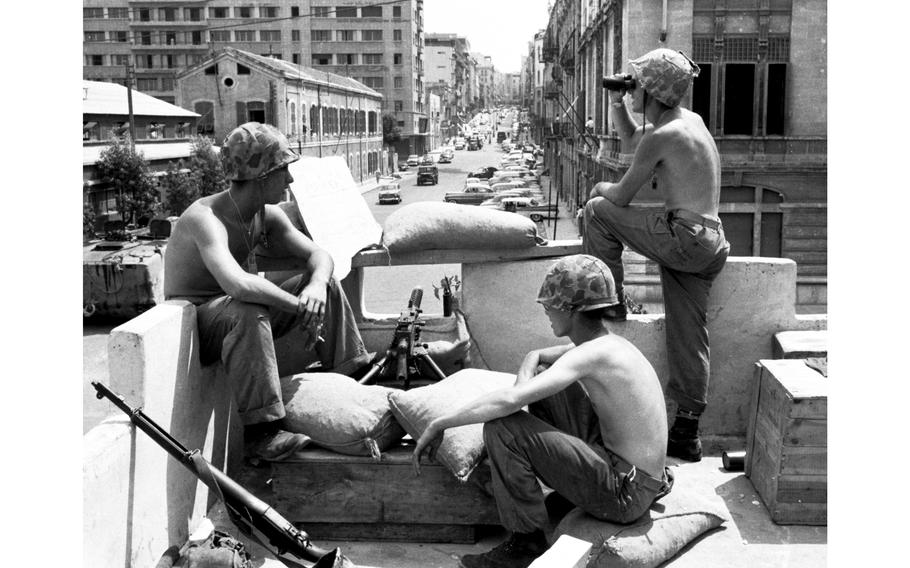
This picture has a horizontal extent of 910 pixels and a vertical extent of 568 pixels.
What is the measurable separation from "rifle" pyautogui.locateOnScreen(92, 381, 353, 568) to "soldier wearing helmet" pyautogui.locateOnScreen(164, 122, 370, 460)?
0.50 meters

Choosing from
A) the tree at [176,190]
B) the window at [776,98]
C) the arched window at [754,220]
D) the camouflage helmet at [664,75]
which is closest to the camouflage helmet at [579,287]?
the camouflage helmet at [664,75]

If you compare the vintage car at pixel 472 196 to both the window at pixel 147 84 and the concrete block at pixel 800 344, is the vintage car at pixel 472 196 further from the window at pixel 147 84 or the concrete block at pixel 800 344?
the window at pixel 147 84

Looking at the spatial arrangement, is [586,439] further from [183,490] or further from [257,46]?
[257,46]

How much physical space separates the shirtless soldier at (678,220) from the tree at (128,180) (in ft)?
96.8

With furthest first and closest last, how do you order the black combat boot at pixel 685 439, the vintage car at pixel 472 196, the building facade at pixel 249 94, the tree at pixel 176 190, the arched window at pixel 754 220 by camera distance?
the building facade at pixel 249 94 → the vintage car at pixel 472 196 → the tree at pixel 176 190 → the arched window at pixel 754 220 → the black combat boot at pixel 685 439

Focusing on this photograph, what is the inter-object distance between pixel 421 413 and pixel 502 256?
1820mm

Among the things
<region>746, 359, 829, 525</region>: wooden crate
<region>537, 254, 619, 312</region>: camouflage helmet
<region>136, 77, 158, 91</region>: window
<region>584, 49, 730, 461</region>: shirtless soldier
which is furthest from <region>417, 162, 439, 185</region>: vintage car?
<region>537, 254, 619, 312</region>: camouflage helmet

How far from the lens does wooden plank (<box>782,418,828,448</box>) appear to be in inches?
182

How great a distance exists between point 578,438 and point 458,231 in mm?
2342

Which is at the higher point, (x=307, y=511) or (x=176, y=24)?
(x=176, y=24)

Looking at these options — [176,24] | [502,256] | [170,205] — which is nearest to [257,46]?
[176,24]

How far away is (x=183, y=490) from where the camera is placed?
4645mm

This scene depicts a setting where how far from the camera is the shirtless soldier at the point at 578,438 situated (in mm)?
4008

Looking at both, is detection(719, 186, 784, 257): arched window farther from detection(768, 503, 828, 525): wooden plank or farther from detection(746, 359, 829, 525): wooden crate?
detection(768, 503, 828, 525): wooden plank
